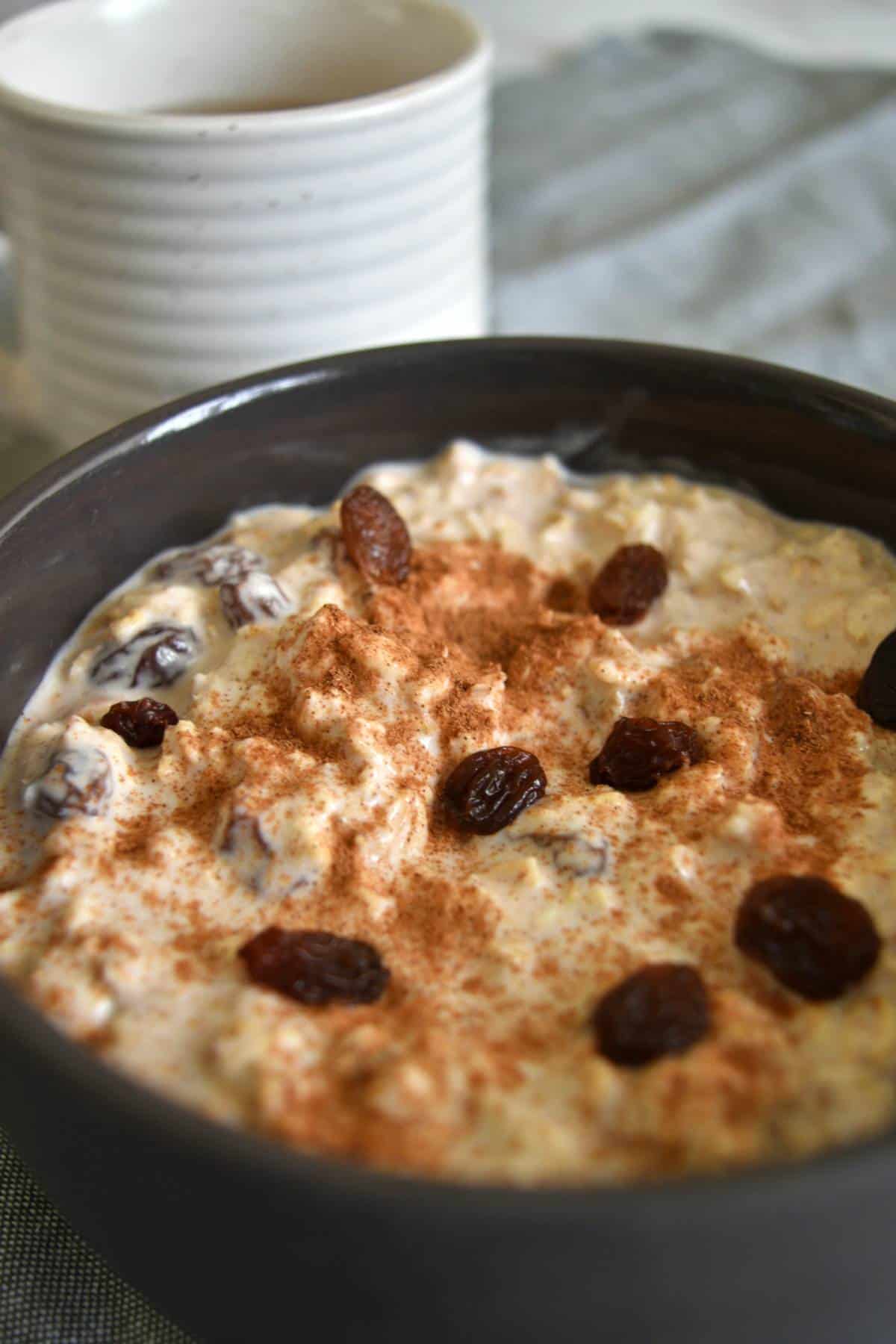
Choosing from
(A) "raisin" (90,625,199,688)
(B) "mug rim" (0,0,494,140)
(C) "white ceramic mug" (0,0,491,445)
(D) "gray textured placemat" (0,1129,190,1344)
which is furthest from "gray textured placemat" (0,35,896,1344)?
(D) "gray textured placemat" (0,1129,190,1344)

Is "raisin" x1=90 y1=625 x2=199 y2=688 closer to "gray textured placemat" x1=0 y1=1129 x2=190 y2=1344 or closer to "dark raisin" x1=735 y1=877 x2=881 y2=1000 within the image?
"gray textured placemat" x1=0 y1=1129 x2=190 y2=1344

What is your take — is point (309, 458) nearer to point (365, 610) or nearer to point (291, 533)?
point (291, 533)

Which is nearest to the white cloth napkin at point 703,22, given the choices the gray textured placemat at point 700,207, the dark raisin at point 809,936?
the gray textured placemat at point 700,207

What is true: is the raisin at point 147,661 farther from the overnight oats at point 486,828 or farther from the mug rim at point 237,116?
the mug rim at point 237,116

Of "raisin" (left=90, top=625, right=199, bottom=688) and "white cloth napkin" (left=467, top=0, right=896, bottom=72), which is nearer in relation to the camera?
"raisin" (left=90, top=625, right=199, bottom=688)

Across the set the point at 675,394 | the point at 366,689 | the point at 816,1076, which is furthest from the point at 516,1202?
the point at 675,394

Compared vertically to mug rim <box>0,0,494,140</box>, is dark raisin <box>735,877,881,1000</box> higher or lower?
lower
